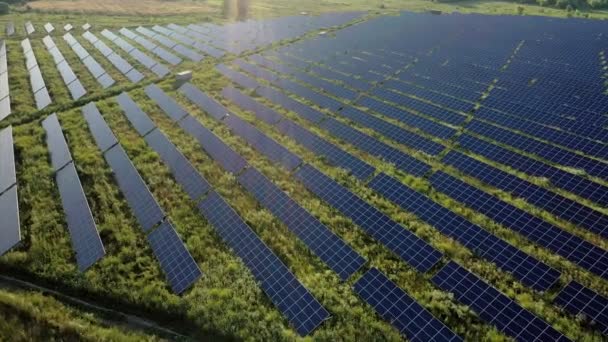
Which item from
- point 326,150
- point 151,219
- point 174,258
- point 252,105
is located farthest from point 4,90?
point 326,150

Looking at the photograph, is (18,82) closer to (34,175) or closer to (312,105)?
(34,175)

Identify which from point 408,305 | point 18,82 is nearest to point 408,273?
point 408,305

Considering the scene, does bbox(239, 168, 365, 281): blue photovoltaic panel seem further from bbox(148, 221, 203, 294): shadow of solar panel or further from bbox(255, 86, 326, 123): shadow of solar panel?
bbox(255, 86, 326, 123): shadow of solar panel

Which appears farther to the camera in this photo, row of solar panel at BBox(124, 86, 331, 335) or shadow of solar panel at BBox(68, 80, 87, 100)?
shadow of solar panel at BBox(68, 80, 87, 100)

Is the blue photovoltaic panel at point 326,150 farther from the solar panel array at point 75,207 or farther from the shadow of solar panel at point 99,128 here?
the solar panel array at point 75,207

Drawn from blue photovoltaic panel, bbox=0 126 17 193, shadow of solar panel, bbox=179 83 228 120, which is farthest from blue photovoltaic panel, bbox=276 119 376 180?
blue photovoltaic panel, bbox=0 126 17 193

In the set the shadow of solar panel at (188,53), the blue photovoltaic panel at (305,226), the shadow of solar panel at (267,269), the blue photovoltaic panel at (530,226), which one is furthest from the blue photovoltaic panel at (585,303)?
the shadow of solar panel at (188,53)
